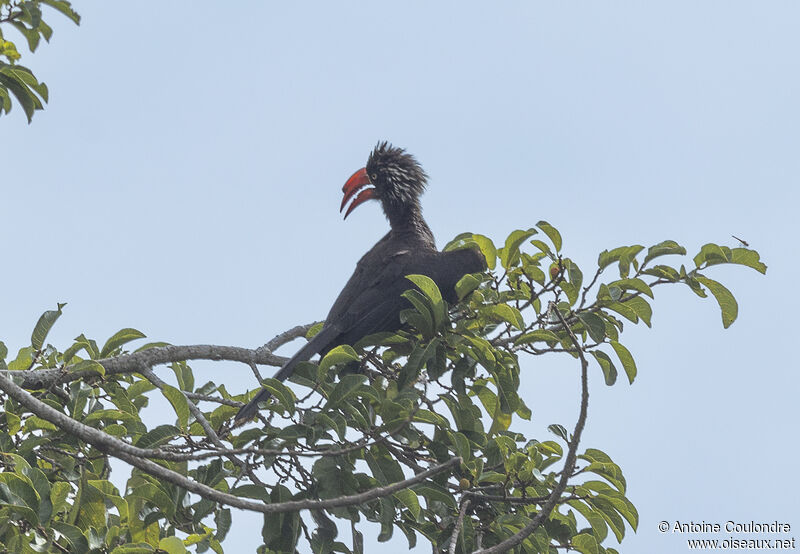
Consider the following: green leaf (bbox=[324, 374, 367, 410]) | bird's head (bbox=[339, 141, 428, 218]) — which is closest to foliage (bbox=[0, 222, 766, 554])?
green leaf (bbox=[324, 374, 367, 410])

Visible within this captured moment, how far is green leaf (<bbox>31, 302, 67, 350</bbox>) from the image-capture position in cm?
419

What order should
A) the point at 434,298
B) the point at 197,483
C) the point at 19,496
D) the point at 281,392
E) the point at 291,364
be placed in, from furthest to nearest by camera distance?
the point at 291,364 → the point at 434,298 → the point at 281,392 → the point at 19,496 → the point at 197,483

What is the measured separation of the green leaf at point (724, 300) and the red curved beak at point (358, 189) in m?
2.41

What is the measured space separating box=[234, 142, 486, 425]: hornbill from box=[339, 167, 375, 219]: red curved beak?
8.6 inches

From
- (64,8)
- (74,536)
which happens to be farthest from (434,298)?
(64,8)

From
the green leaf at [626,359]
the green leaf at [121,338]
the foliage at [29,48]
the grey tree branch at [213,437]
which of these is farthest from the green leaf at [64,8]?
the green leaf at [626,359]

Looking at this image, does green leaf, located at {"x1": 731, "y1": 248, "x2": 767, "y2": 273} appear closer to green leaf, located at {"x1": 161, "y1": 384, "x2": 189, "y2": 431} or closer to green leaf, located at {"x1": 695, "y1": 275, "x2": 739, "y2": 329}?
green leaf, located at {"x1": 695, "y1": 275, "x2": 739, "y2": 329}

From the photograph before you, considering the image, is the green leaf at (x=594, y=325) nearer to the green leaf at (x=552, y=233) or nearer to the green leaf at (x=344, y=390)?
the green leaf at (x=552, y=233)

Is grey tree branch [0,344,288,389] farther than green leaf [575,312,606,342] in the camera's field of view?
Yes

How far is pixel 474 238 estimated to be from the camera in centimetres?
409

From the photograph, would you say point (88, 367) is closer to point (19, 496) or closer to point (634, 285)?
point (19, 496)

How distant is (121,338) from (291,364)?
0.76 meters

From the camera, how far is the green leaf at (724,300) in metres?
3.92

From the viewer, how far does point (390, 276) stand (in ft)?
15.7
